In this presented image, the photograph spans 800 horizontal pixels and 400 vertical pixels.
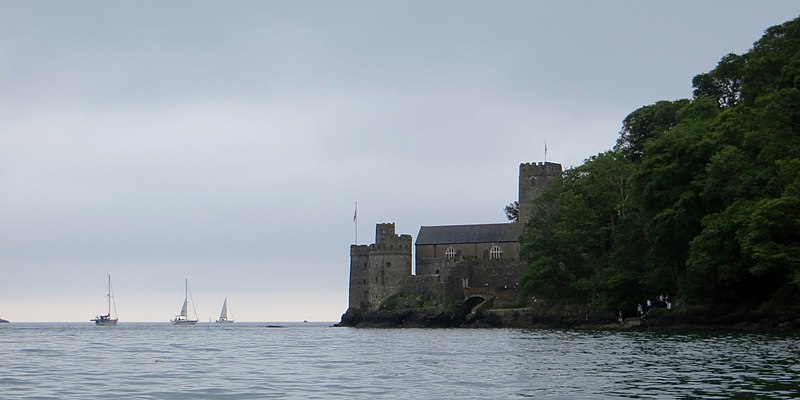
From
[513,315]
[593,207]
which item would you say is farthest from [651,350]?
[513,315]

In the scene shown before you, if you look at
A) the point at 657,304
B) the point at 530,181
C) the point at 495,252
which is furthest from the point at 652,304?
the point at 530,181

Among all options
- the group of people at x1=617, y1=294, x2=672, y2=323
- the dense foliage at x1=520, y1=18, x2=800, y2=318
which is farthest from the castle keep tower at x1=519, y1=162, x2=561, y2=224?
the group of people at x1=617, y1=294, x2=672, y2=323

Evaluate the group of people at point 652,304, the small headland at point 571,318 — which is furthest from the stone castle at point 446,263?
the group of people at point 652,304

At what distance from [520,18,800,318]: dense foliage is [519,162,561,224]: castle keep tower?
31007mm

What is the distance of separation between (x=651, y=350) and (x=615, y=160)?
150ft

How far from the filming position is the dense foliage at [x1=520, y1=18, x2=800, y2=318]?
51938 mm

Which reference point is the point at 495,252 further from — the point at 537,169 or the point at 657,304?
the point at 657,304

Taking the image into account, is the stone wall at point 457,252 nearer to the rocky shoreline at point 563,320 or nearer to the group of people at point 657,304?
the rocky shoreline at point 563,320

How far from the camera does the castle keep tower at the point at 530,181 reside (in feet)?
390

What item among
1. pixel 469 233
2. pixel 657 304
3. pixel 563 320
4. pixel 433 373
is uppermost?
pixel 469 233

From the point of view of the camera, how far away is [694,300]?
199 ft

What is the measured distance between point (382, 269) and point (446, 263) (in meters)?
8.25

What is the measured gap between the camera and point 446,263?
104 meters

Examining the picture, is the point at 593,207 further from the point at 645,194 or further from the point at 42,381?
the point at 42,381
